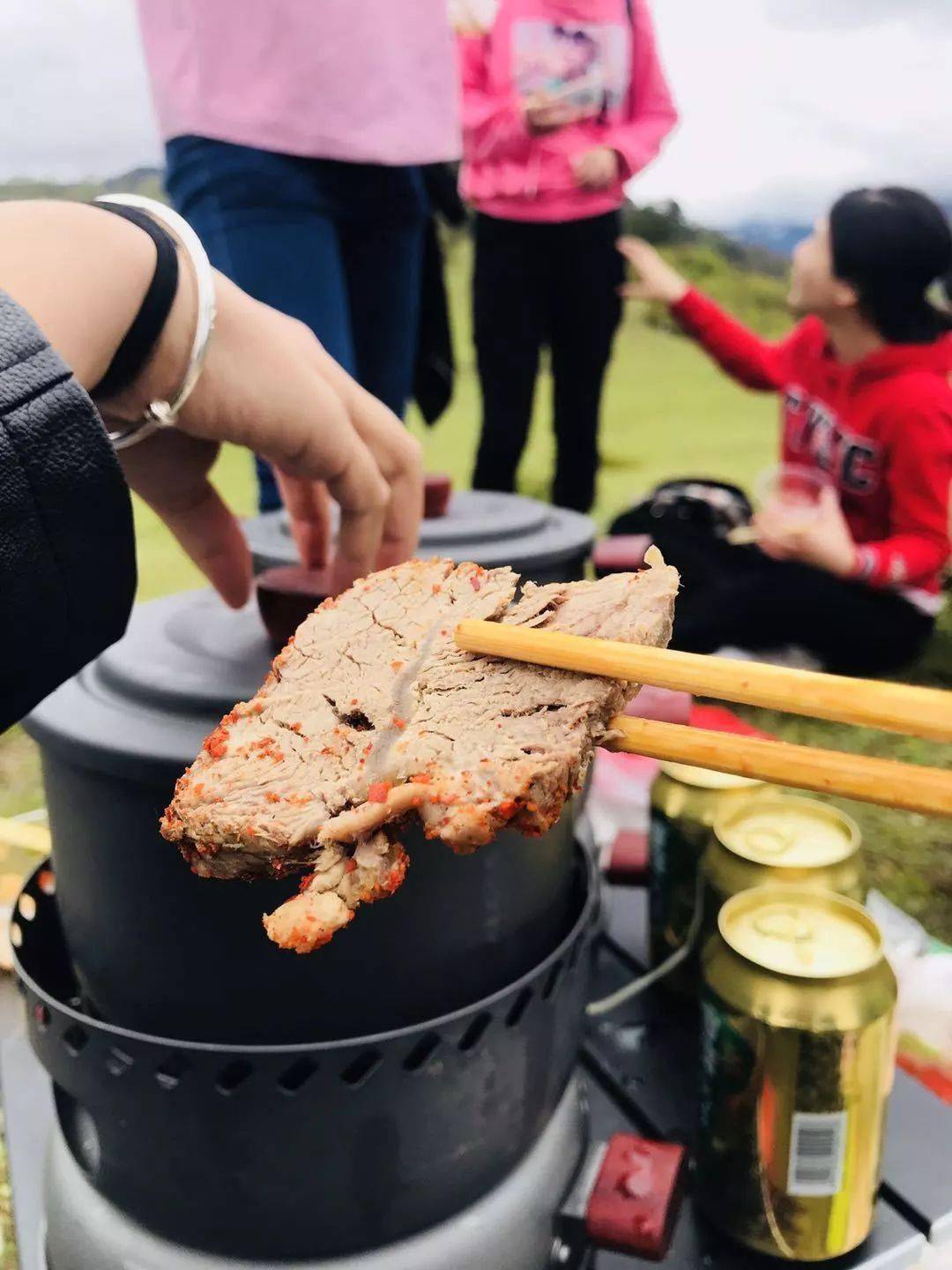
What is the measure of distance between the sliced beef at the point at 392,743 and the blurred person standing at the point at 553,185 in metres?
1.37

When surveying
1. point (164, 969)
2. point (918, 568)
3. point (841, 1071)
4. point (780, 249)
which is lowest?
point (918, 568)

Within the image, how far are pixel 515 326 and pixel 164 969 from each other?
213 cm

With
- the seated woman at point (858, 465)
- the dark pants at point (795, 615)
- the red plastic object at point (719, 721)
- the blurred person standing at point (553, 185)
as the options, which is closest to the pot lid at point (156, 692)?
the red plastic object at point (719, 721)

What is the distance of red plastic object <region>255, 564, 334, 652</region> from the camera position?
0.85 metres

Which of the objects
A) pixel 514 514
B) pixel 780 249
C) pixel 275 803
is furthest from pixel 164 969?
pixel 780 249

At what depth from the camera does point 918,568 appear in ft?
8.19

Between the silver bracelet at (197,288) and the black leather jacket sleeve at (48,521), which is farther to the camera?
the silver bracelet at (197,288)

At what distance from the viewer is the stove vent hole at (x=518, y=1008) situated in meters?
0.87

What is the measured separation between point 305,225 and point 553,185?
5.41 ft

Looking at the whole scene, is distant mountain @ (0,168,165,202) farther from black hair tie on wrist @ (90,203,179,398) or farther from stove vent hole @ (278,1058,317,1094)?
stove vent hole @ (278,1058,317,1094)

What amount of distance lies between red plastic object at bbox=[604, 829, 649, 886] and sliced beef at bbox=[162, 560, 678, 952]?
0.84m

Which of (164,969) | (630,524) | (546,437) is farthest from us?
(546,437)

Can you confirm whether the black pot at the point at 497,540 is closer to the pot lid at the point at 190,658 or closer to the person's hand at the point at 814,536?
the pot lid at the point at 190,658

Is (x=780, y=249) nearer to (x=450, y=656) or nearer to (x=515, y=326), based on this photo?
(x=515, y=326)
